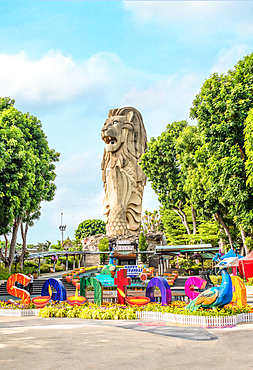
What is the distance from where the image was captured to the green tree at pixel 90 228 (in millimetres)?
87312

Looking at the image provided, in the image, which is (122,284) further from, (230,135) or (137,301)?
(230,135)

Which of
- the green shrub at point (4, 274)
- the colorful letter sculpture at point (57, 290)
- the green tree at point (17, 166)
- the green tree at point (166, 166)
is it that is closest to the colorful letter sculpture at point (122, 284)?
the colorful letter sculpture at point (57, 290)

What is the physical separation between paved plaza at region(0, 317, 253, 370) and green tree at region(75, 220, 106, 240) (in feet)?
257

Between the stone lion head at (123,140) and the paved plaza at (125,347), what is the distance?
39195 mm

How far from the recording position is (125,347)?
278 inches

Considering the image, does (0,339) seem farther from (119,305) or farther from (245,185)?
(245,185)

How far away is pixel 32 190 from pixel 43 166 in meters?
2.38

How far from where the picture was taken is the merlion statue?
45.2 m

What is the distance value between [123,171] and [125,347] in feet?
133

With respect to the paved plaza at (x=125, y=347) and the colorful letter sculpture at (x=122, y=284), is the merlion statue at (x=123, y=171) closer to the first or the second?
the colorful letter sculpture at (x=122, y=284)

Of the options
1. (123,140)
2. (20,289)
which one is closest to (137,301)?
(20,289)

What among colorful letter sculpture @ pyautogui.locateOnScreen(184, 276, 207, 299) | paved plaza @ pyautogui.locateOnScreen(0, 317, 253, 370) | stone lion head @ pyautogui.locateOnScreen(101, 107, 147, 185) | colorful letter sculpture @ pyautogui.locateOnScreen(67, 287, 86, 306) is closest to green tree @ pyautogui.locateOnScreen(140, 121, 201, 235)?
stone lion head @ pyautogui.locateOnScreen(101, 107, 147, 185)

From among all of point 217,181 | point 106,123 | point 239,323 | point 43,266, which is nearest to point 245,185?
point 217,181

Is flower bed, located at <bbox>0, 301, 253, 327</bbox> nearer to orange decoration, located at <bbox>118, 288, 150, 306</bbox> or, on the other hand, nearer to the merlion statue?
orange decoration, located at <bbox>118, 288, 150, 306</bbox>
